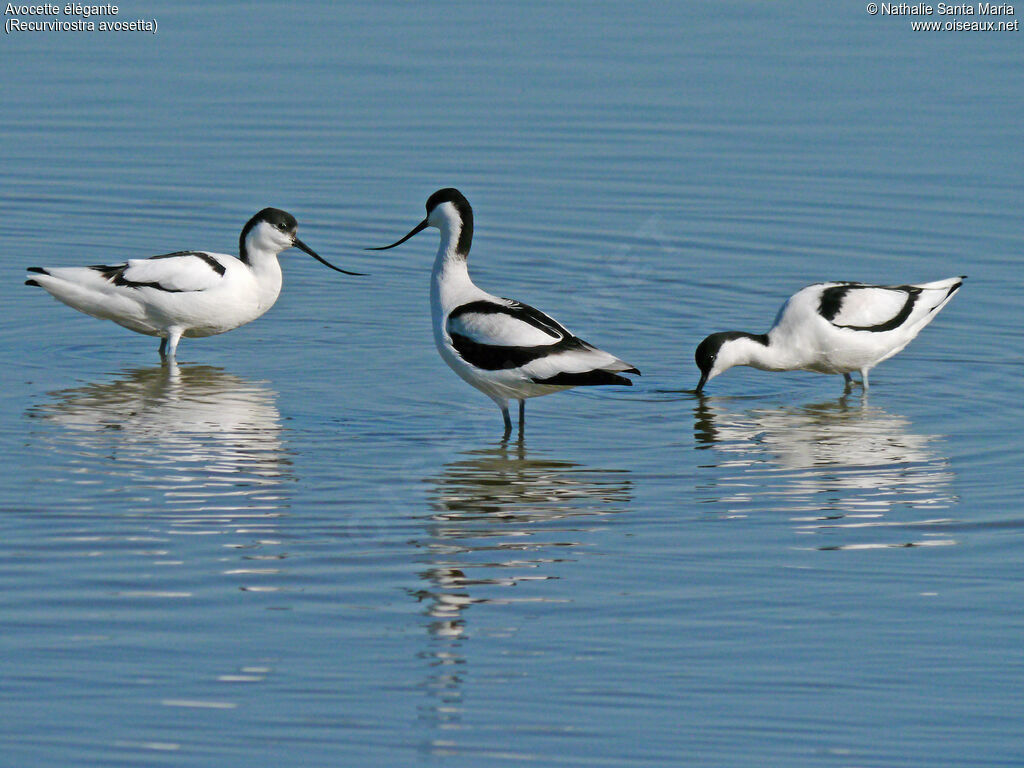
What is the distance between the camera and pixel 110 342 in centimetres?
1369

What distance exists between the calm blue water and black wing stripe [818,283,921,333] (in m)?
0.60

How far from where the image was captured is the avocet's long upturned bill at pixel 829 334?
12.3 m

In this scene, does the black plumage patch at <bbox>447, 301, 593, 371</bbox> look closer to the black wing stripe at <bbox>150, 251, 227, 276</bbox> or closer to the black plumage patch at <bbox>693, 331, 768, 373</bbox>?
the black plumage patch at <bbox>693, 331, 768, 373</bbox>

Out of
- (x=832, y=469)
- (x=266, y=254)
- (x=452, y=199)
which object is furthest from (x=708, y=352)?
(x=266, y=254)

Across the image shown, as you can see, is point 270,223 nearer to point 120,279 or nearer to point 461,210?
point 120,279

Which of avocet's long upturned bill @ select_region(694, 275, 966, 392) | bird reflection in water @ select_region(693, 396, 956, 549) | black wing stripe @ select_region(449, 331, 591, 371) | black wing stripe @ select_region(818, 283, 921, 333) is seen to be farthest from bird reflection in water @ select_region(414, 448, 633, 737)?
black wing stripe @ select_region(818, 283, 921, 333)

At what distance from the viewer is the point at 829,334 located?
12305 mm

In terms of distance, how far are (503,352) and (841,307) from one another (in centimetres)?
300

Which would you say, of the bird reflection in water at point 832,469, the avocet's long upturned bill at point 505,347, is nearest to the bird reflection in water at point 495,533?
the avocet's long upturned bill at point 505,347

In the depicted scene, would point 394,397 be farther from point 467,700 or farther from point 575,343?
point 467,700

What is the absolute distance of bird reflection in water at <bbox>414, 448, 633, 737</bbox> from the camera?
23.9 ft

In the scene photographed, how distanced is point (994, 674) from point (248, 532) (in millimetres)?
3693

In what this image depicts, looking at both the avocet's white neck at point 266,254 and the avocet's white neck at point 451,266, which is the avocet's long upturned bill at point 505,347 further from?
the avocet's white neck at point 266,254

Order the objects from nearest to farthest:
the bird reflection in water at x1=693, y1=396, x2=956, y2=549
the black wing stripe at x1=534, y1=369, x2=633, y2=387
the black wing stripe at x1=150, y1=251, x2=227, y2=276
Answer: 1. the bird reflection in water at x1=693, y1=396, x2=956, y2=549
2. the black wing stripe at x1=534, y1=369, x2=633, y2=387
3. the black wing stripe at x1=150, y1=251, x2=227, y2=276
